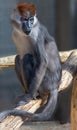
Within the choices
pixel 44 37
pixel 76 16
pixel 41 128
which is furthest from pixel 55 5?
pixel 44 37

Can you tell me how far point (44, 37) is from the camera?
3154 millimetres

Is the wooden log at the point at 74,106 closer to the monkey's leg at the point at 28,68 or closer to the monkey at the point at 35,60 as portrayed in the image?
the monkey at the point at 35,60

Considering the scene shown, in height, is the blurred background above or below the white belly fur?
below

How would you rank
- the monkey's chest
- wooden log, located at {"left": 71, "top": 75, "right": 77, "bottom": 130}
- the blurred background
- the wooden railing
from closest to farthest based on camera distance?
the wooden railing < wooden log, located at {"left": 71, "top": 75, "right": 77, "bottom": 130} < the monkey's chest < the blurred background

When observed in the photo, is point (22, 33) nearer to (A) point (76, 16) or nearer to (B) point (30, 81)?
(B) point (30, 81)

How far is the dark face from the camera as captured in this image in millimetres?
2963

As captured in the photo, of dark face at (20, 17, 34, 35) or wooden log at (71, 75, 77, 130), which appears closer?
wooden log at (71, 75, 77, 130)

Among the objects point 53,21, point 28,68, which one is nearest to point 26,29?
point 28,68

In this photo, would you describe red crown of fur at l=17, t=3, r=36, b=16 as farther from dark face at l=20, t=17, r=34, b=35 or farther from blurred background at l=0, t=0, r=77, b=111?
blurred background at l=0, t=0, r=77, b=111

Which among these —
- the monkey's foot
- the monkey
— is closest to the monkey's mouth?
the monkey

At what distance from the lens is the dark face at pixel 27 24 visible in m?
2.96

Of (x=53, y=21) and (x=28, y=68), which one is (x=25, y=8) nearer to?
(x=28, y=68)

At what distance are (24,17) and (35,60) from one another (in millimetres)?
340

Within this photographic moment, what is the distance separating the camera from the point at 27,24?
297cm
